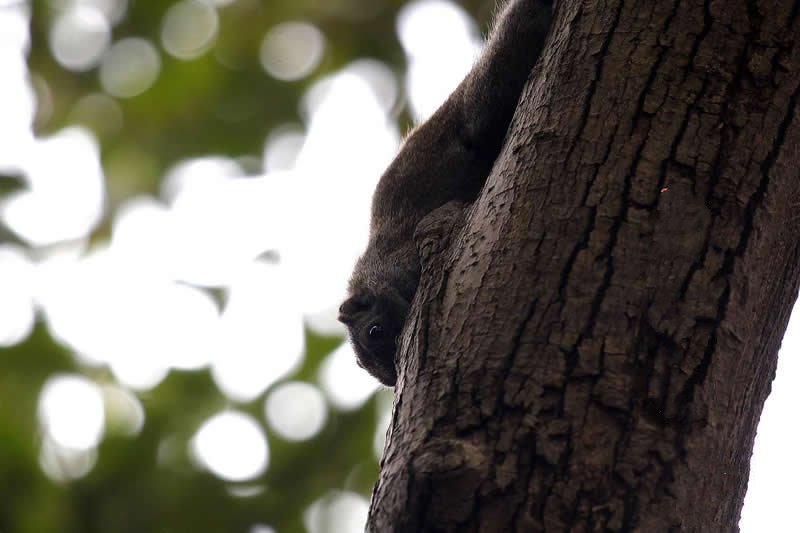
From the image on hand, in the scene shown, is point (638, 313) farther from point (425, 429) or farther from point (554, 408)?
point (425, 429)

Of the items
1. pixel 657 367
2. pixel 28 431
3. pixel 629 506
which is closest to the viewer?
pixel 629 506

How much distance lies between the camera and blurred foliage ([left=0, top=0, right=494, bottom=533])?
22.9 feet

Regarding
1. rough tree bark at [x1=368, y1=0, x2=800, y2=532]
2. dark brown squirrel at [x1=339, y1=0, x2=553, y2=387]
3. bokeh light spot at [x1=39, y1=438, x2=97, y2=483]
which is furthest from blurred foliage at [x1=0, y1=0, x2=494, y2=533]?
rough tree bark at [x1=368, y1=0, x2=800, y2=532]

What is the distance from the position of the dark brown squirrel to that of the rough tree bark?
1.64 ft

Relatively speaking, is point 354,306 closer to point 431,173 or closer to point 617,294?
point 431,173

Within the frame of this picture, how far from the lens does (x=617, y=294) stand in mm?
2168

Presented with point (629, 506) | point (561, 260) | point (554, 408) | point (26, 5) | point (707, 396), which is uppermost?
point (26, 5)

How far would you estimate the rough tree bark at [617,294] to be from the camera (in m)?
2.01

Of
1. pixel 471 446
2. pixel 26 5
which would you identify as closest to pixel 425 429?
pixel 471 446

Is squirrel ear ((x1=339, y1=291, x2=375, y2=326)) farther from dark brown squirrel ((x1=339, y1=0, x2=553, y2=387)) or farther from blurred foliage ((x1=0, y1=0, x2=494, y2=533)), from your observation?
blurred foliage ((x1=0, y1=0, x2=494, y2=533))

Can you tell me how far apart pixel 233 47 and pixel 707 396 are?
6135 millimetres

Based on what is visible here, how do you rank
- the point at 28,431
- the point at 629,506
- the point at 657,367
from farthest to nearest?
1. the point at 28,431
2. the point at 657,367
3. the point at 629,506

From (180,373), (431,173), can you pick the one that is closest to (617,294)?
(431,173)

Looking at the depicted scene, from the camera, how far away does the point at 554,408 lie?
2.07m
